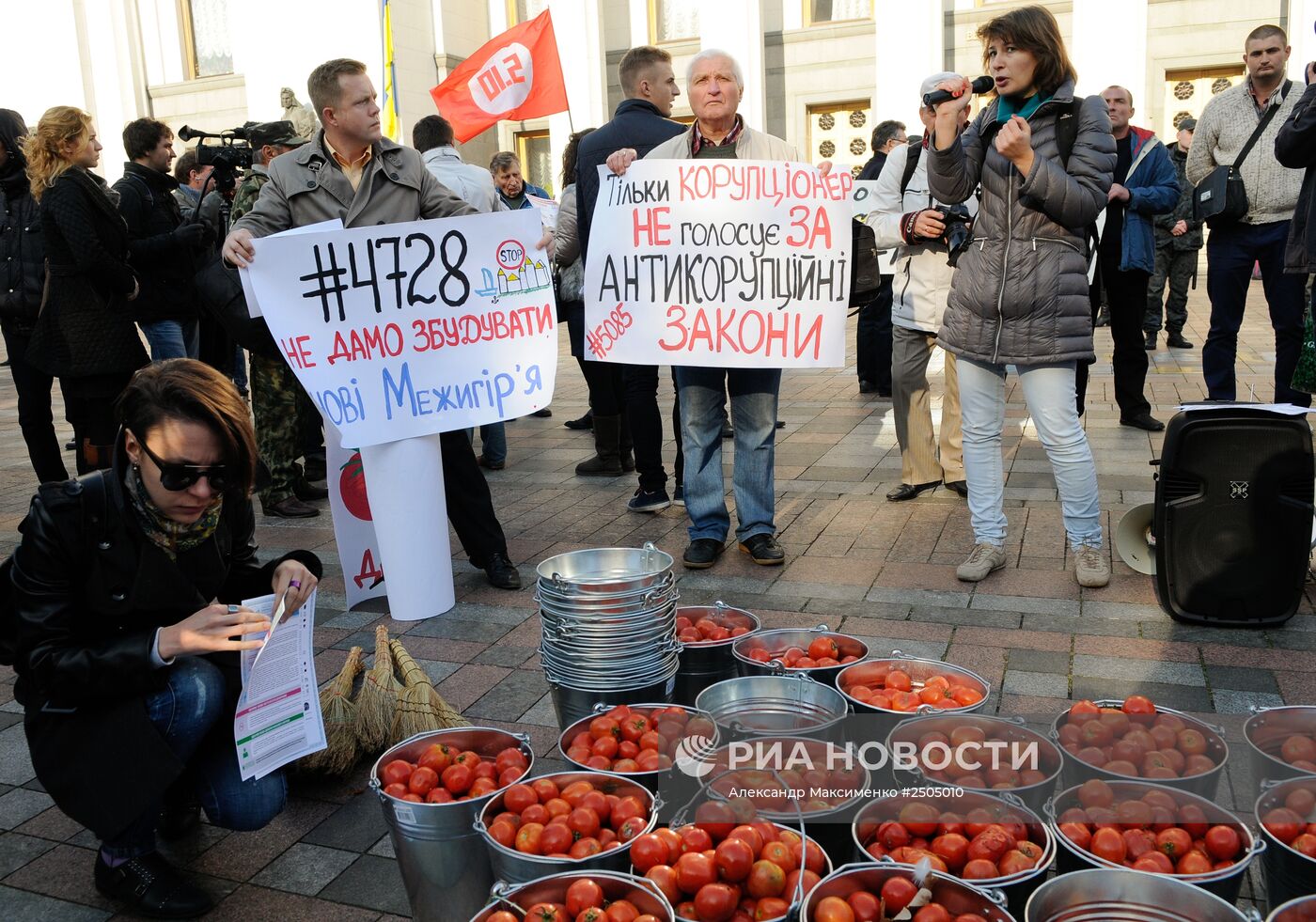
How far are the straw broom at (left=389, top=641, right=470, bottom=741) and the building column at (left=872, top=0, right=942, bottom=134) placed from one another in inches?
765

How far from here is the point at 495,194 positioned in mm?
7105

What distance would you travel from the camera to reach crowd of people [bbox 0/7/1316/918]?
2.51 metres

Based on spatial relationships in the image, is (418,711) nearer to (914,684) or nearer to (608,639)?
(608,639)

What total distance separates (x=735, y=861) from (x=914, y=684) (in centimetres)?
101

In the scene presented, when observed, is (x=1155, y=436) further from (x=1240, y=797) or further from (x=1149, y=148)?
(x=1240, y=797)

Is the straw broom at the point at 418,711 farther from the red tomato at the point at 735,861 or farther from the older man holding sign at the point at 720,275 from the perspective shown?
the older man holding sign at the point at 720,275

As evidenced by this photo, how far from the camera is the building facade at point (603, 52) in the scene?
1959cm

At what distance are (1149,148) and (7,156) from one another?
690 cm

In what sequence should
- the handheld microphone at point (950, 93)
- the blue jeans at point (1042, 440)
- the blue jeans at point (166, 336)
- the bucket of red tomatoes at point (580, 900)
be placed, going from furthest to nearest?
the blue jeans at point (166, 336)
the blue jeans at point (1042, 440)
the handheld microphone at point (950, 93)
the bucket of red tomatoes at point (580, 900)

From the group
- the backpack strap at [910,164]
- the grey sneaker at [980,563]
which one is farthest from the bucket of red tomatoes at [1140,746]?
the backpack strap at [910,164]

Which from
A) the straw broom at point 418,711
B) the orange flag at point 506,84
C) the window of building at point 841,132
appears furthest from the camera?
the window of building at point 841,132

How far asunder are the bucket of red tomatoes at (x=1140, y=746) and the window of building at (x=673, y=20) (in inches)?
902

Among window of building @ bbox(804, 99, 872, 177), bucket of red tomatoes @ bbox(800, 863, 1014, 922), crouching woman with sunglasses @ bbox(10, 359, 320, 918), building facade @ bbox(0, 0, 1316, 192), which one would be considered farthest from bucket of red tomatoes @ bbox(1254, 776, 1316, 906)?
window of building @ bbox(804, 99, 872, 177)

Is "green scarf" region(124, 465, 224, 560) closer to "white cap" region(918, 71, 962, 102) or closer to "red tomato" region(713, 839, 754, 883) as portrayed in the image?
"red tomato" region(713, 839, 754, 883)
